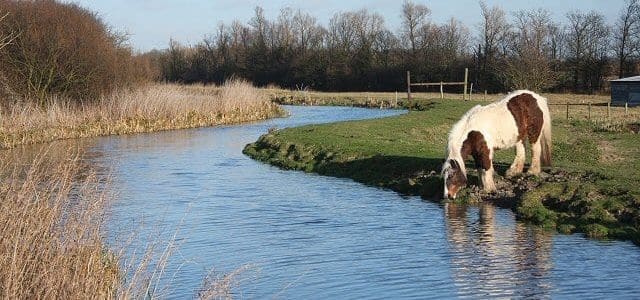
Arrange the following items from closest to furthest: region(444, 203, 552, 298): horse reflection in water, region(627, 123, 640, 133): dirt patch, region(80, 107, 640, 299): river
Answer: region(444, 203, 552, 298): horse reflection in water, region(80, 107, 640, 299): river, region(627, 123, 640, 133): dirt patch

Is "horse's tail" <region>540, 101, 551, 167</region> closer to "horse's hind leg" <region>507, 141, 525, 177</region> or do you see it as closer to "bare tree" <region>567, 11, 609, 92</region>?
"horse's hind leg" <region>507, 141, 525, 177</region>

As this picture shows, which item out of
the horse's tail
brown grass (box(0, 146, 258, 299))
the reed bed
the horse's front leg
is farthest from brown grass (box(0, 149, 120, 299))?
the reed bed

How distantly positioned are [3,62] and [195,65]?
69214mm

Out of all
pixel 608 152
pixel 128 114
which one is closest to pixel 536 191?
pixel 608 152

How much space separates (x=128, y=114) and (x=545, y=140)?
24985 mm

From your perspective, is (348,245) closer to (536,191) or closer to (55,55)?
(536,191)

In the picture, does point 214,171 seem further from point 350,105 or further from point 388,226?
point 350,105

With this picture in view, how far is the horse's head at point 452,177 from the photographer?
607 inches

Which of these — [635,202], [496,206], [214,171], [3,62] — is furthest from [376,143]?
[3,62]

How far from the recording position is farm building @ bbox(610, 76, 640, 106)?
52.4 metres

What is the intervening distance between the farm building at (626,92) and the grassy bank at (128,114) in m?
24.0

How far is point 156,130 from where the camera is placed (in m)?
37.4

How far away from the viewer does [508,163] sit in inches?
731

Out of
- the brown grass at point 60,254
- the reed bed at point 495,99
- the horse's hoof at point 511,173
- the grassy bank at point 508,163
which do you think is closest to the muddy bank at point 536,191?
the grassy bank at point 508,163
